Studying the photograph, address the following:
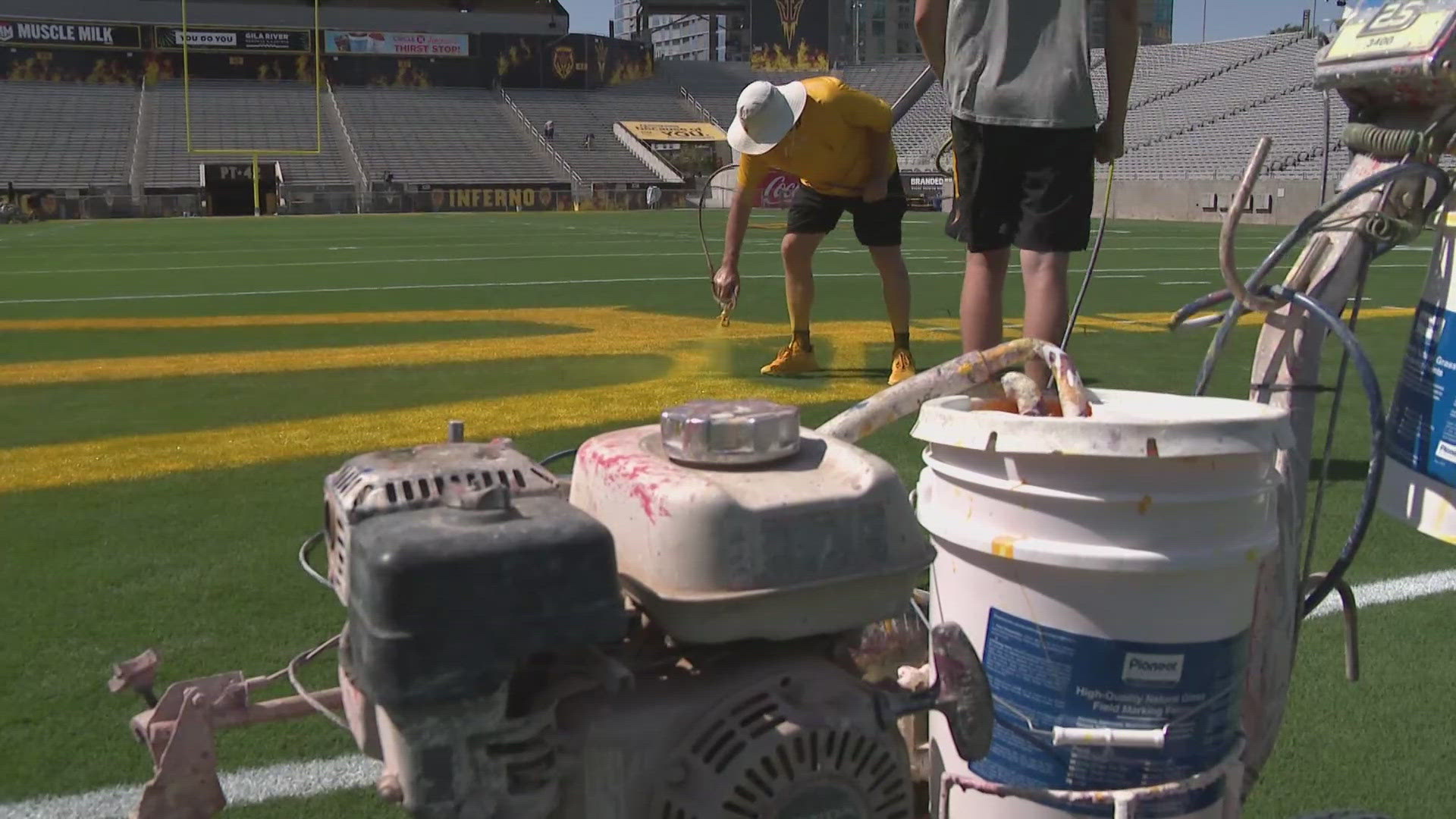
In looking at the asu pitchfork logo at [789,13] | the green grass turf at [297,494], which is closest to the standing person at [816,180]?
the green grass turf at [297,494]

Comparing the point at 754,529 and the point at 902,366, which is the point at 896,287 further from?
the point at 754,529

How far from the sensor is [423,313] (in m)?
7.71

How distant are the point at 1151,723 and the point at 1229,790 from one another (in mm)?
167

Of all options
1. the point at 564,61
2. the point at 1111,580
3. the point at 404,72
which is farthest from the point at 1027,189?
the point at 564,61

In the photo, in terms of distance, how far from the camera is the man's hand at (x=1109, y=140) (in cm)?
292

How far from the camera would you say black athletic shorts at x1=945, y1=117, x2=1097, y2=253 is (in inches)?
106

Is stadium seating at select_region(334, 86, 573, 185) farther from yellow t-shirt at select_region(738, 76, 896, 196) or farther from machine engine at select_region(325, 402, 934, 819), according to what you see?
machine engine at select_region(325, 402, 934, 819)

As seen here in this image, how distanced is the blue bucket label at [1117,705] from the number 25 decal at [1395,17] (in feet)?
2.74

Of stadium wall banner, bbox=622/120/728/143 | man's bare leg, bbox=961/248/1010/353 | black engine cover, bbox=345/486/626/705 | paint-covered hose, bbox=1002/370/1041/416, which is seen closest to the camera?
black engine cover, bbox=345/486/626/705

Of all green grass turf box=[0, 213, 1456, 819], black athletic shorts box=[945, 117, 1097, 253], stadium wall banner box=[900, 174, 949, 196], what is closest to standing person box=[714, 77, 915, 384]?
green grass turf box=[0, 213, 1456, 819]

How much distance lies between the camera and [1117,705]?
4.54 feet

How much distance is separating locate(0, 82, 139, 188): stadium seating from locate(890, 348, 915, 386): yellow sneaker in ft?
115

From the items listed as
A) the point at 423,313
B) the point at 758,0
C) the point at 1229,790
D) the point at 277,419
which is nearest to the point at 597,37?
the point at 758,0

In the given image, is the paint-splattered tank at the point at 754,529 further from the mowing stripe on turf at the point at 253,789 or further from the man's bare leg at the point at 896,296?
the man's bare leg at the point at 896,296
